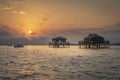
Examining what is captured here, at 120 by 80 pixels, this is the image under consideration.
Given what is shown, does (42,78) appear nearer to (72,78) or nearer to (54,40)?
(72,78)

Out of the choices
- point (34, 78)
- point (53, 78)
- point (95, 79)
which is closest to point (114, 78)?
point (95, 79)

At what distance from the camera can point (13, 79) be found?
2778cm

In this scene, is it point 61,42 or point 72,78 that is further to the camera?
point 61,42

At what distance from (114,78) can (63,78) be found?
A: 5.45 m

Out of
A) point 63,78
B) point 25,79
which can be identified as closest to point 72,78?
point 63,78

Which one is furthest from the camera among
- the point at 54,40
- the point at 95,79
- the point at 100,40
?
the point at 54,40

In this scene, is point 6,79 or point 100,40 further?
point 100,40

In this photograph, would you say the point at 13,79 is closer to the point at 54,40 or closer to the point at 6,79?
the point at 6,79

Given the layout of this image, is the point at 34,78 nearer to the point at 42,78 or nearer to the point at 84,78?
the point at 42,78

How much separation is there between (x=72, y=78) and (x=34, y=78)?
13.5 ft

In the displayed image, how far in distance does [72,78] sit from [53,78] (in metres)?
2.06

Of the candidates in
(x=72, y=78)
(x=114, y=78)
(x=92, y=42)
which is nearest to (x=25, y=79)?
(x=72, y=78)

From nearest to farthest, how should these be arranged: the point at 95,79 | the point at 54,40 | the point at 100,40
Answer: the point at 95,79 → the point at 100,40 → the point at 54,40

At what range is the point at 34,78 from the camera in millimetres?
28234
